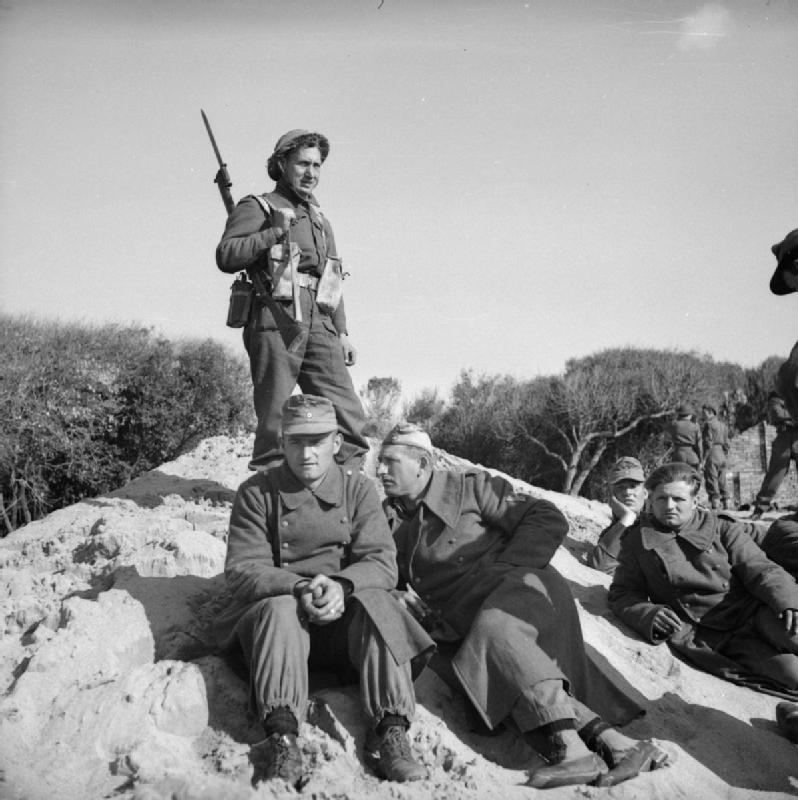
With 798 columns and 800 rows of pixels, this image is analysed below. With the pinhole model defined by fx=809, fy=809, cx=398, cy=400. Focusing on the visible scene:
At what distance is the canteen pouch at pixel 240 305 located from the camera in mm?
5250

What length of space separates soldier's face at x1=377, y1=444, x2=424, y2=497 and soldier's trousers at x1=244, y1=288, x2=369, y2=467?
120 cm

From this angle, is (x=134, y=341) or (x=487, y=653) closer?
(x=487, y=653)

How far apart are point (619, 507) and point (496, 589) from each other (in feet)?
9.72

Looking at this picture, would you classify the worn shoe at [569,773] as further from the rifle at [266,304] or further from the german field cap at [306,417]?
the rifle at [266,304]

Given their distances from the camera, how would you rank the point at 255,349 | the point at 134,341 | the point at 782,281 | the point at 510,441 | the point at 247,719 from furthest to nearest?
the point at 510,441 < the point at 134,341 < the point at 255,349 < the point at 782,281 < the point at 247,719

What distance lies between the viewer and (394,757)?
3.04m

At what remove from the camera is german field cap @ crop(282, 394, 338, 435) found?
11.9 feet

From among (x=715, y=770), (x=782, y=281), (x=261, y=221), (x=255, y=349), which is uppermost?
(x=261, y=221)

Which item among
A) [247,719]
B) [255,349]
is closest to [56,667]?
[247,719]

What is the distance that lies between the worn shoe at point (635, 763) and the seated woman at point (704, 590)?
1384 millimetres

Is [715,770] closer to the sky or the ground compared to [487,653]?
closer to the ground

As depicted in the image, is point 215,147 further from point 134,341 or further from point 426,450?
point 134,341

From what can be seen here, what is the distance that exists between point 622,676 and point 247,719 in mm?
2089

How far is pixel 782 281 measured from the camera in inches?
141
